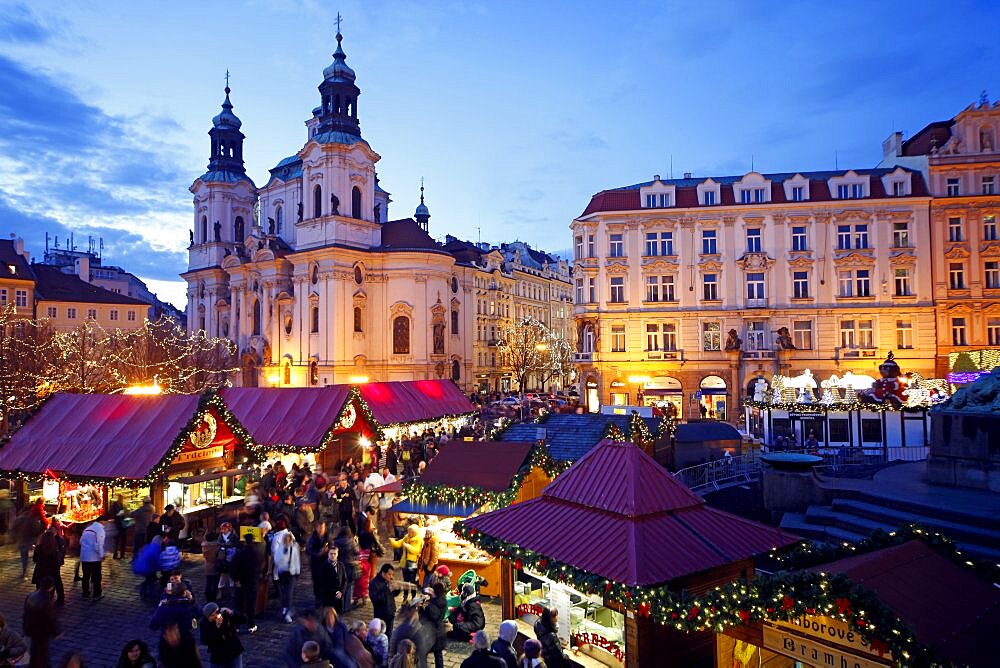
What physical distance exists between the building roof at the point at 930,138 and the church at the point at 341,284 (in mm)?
32646

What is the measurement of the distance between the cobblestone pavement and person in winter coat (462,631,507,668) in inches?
120

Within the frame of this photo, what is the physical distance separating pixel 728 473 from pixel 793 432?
7.07 meters

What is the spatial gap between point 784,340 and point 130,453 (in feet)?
106

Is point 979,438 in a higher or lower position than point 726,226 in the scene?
lower

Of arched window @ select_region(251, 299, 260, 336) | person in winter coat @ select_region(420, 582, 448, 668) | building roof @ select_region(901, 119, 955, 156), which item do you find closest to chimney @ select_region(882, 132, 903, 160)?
building roof @ select_region(901, 119, 955, 156)

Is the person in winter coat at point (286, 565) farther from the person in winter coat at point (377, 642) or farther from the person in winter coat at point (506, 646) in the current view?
the person in winter coat at point (506, 646)

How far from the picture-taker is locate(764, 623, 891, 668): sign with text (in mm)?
5781

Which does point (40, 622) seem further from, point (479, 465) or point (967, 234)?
point (967, 234)

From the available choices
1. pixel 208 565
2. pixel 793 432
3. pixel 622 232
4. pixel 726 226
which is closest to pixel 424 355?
pixel 622 232

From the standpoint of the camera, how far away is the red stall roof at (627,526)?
7.38m

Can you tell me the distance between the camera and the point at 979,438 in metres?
12.8

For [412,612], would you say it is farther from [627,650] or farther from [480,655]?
[627,650]

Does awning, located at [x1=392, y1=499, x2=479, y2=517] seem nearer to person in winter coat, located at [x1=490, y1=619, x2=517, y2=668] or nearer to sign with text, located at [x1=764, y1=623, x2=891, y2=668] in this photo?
person in winter coat, located at [x1=490, y1=619, x2=517, y2=668]

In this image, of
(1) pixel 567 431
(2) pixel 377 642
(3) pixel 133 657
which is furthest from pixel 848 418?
(3) pixel 133 657
